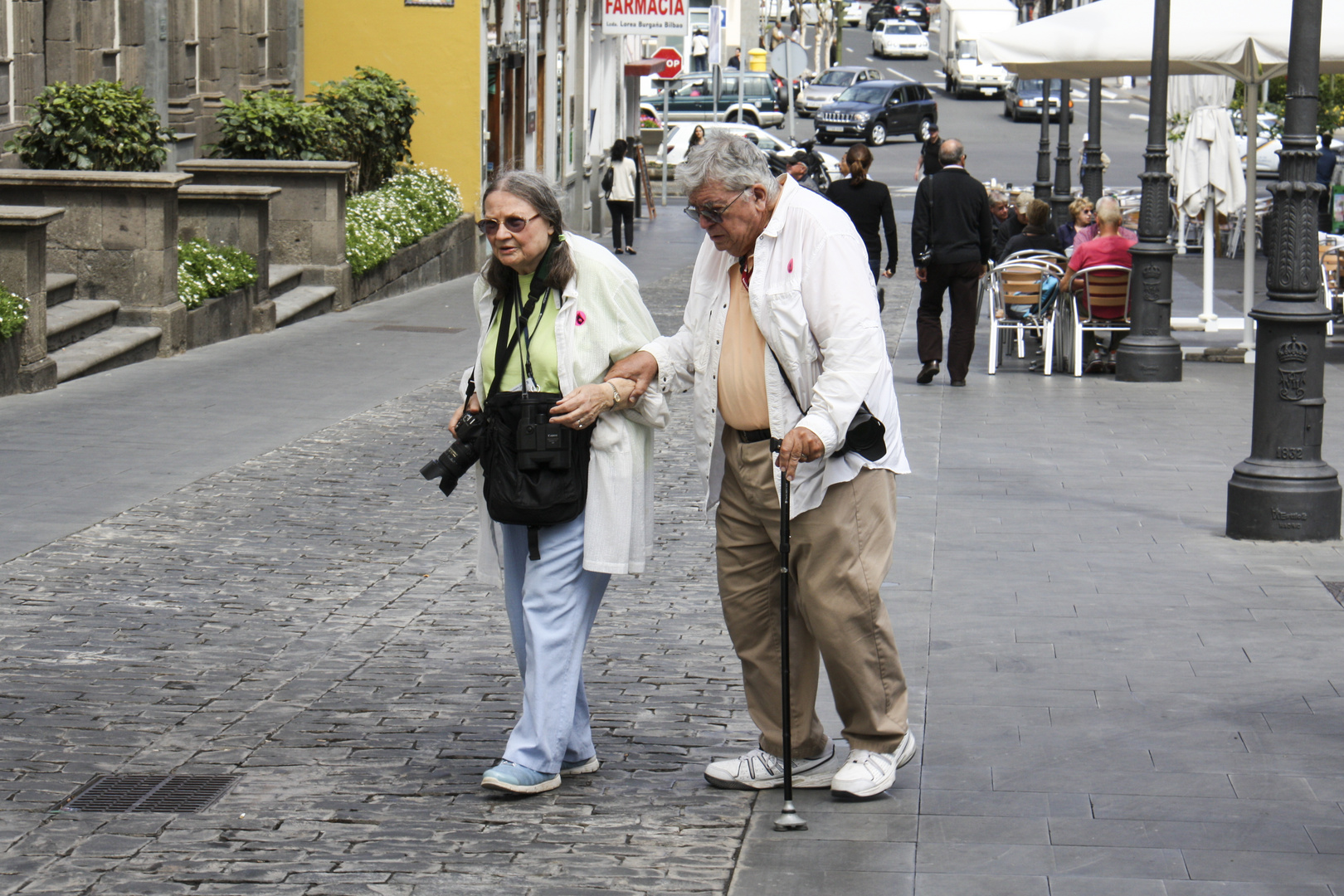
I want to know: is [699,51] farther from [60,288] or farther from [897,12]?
[60,288]

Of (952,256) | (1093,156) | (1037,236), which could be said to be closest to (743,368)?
(952,256)

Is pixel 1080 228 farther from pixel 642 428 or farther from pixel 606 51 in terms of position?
pixel 606 51

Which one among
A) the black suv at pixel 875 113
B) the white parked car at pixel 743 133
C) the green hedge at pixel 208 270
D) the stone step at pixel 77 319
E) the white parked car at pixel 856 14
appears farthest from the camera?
the white parked car at pixel 856 14

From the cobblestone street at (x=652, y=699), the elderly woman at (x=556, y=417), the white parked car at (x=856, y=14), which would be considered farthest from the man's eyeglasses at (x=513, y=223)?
the white parked car at (x=856, y=14)

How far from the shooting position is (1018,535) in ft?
26.9

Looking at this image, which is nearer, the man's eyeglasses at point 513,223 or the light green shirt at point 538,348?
the man's eyeglasses at point 513,223

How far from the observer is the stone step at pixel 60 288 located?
1381 centimetres

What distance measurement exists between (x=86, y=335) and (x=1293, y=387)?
9043 mm

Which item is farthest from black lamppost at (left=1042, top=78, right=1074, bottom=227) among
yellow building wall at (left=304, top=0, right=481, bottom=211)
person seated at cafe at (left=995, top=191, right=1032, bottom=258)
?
yellow building wall at (left=304, top=0, right=481, bottom=211)

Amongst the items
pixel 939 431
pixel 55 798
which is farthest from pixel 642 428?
pixel 939 431

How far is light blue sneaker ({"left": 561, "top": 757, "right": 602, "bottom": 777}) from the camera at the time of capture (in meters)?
5.04

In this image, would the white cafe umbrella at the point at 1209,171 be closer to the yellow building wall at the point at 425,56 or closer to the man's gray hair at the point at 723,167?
the yellow building wall at the point at 425,56

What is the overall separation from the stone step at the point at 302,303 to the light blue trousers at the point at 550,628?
12.2 metres

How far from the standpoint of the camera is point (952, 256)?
1312cm
